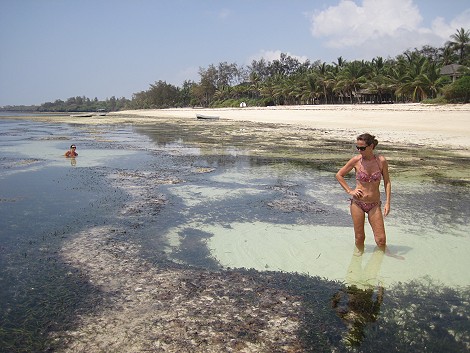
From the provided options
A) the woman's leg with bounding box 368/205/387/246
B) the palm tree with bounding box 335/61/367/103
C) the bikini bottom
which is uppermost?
the palm tree with bounding box 335/61/367/103

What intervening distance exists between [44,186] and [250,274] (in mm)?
8251

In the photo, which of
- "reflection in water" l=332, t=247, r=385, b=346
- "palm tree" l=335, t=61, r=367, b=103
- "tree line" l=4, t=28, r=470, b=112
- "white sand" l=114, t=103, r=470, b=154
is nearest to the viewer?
"reflection in water" l=332, t=247, r=385, b=346

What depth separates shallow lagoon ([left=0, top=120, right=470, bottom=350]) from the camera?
537 centimetres

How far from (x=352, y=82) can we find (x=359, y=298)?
60.7 meters

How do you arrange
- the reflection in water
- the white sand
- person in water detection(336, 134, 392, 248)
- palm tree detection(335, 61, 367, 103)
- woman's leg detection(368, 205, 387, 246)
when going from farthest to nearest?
1. palm tree detection(335, 61, 367, 103)
2. the white sand
3. woman's leg detection(368, 205, 387, 246)
4. person in water detection(336, 134, 392, 248)
5. the reflection in water

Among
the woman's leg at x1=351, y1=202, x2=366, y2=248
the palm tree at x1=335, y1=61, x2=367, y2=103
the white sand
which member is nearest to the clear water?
the woman's leg at x1=351, y1=202, x2=366, y2=248

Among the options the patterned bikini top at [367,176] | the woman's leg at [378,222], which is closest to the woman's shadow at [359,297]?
the woman's leg at [378,222]

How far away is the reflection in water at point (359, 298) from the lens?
3793 millimetres

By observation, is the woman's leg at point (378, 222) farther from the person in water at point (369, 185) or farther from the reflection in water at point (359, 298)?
the reflection in water at point (359, 298)

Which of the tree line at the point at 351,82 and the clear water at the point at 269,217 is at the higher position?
the tree line at the point at 351,82

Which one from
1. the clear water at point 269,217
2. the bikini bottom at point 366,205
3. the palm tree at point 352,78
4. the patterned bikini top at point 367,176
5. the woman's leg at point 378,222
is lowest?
the clear water at point 269,217

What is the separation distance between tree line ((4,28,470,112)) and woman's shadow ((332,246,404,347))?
37.4 meters

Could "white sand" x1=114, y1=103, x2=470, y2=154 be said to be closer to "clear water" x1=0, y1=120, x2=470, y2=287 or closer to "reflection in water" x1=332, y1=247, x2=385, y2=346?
"clear water" x1=0, y1=120, x2=470, y2=287

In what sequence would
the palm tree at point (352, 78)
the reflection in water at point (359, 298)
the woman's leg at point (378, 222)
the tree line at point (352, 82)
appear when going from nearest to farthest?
the reflection in water at point (359, 298)
the woman's leg at point (378, 222)
the tree line at point (352, 82)
the palm tree at point (352, 78)
